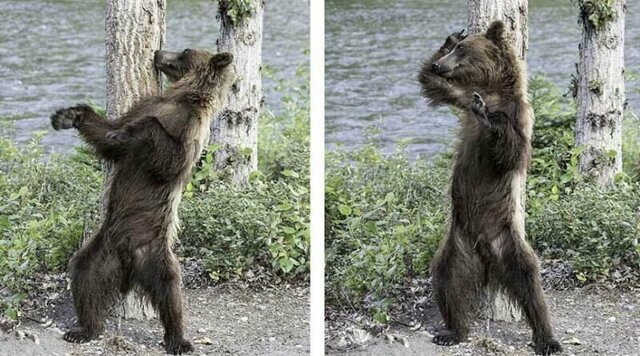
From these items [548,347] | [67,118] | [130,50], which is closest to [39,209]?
[67,118]

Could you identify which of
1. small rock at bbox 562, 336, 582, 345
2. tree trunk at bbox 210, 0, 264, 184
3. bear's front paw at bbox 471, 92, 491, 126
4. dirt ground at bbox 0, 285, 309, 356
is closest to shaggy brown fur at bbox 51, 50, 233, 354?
dirt ground at bbox 0, 285, 309, 356

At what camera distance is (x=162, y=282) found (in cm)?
513

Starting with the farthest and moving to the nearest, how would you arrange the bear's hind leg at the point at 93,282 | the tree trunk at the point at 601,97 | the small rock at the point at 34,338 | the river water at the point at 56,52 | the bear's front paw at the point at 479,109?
the river water at the point at 56,52, the tree trunk at the point at 601,97, the small rock at the point at 34,338, the bear's hind leg at the point at 93,282, the bear's front paw at the point at 479,109

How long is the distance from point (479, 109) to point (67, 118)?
5.96 feet

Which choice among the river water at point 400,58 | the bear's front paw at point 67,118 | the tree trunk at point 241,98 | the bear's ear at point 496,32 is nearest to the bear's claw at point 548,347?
the river water at point 400,58

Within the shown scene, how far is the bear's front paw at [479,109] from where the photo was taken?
16.1 feet

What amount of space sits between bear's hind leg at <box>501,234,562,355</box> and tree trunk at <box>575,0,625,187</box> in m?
0.71

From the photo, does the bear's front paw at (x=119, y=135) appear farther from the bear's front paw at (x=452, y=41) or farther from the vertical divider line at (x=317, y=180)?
the bear's front paw at (x=452, y=41)

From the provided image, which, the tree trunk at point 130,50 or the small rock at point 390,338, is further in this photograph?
the small rock at point 390,338

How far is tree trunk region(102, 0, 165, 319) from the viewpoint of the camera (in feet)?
17.0

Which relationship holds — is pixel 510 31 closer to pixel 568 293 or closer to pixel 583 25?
pixel 583 25

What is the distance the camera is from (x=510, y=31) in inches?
205

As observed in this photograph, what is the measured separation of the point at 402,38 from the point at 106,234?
2.51 m

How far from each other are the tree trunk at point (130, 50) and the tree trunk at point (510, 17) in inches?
58.5
